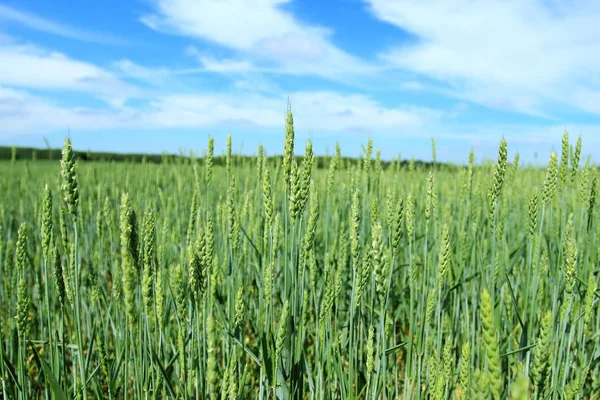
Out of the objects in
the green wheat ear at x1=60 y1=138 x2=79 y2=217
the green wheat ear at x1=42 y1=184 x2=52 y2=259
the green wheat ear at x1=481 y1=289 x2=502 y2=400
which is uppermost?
the green wheat ear at x1=60 y1=138 x2=79 y2=217

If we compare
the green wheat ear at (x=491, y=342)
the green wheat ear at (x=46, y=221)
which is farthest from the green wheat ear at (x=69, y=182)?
the green wheat ear at (x=491, y=342)

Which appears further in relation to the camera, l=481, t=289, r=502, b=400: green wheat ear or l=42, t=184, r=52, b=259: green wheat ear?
l=42, t=184, r=52, b=259: green wheat ear

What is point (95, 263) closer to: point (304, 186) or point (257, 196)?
point (257, 196)

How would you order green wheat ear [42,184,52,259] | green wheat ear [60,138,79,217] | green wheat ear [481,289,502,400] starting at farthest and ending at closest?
1. green wheat ear [42,184,52,259]
2. green wheat ear [60,138,79,217]
3. green wheat ear [481,289,502,400]

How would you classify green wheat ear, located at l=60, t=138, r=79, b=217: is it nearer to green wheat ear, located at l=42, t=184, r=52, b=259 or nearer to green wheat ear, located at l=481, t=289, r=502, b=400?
green wheat ear, located at l=42, t=184, r=52, b=259

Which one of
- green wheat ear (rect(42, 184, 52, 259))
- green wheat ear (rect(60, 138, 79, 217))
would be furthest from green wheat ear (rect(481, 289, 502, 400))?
green wheat ear (rect(42, 184, 52, 259))

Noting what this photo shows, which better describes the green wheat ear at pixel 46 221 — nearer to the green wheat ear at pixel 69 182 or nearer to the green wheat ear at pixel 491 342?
the green wheat ear at pixel 69 182

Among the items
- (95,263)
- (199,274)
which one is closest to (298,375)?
(199,274)

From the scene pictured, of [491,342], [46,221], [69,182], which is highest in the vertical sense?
[69,182]

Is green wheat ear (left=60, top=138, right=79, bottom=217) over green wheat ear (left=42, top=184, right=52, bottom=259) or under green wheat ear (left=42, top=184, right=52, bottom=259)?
over

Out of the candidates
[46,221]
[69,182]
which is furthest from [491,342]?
[46,221]

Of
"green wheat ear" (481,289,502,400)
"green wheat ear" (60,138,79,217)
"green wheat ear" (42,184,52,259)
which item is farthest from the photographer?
"green wheat ear" (42,184,52,259)

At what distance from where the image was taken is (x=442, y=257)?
1215 mm

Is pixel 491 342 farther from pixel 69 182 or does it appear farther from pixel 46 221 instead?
pixel 46 221
